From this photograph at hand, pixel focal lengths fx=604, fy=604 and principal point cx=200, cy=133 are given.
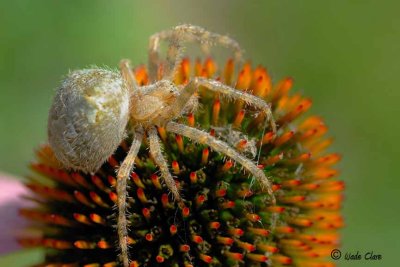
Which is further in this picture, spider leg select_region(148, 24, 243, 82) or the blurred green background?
the blurred green background

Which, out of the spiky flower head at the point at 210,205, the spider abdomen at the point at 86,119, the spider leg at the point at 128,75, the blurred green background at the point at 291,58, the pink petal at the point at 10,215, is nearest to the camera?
the spider abdomen at the point at 86,119

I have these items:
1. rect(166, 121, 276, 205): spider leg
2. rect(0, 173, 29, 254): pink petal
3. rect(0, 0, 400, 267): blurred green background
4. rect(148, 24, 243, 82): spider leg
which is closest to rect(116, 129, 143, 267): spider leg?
rect(166, 121, 276, 205): spider leg

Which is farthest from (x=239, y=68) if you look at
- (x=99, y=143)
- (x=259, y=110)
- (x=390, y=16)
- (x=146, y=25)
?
(x=390, y=16)

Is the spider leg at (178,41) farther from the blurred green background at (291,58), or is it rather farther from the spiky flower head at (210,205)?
the blurred green background at (291,58)

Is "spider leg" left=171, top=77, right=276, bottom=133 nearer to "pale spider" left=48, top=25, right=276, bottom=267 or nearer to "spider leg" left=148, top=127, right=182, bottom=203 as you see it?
"pale spider" left=48, top=25, right=276, bottom=267

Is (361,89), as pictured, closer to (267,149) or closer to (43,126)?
(43,126)

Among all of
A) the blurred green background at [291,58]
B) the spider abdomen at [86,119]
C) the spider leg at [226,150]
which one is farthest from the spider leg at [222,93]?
the blurred green background at [291,58]
